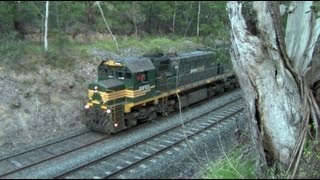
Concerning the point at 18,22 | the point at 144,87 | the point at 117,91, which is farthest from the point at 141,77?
the point at 18,22

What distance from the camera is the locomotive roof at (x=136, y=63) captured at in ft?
55.8

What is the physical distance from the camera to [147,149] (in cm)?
1412

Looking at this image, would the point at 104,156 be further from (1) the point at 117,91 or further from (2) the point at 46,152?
(1) the point at 117,91

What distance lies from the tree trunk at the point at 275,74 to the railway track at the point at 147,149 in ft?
11.6

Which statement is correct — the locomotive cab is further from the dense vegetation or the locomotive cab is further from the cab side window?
the dense vegetation

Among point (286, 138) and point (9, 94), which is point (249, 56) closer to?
point (286, 138)

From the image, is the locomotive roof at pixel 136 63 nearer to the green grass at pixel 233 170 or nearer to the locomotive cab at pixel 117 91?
the locomotive cab at pixel 117 91

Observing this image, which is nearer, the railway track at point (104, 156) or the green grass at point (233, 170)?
the green grass at point (233, 170)

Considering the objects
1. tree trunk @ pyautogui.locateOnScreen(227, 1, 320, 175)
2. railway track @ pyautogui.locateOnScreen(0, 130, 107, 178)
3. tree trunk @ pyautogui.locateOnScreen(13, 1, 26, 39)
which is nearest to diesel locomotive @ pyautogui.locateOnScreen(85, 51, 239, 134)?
railway track @ pyautogui.locateOnScreen(0, 130, 107, 178)

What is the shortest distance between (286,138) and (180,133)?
23.9 ft

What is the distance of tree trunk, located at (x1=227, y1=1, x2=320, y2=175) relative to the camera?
8.91 meters

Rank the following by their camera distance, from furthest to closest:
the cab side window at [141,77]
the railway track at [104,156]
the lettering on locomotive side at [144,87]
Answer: the lettering on locomotive side at [144,87], the cab side window at [141,77], the railway track at [104,156]

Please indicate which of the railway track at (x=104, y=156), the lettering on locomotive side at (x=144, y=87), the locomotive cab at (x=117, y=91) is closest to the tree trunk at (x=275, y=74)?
the railway track at (x=104, y=156)

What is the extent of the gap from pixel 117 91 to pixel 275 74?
28.5ft
